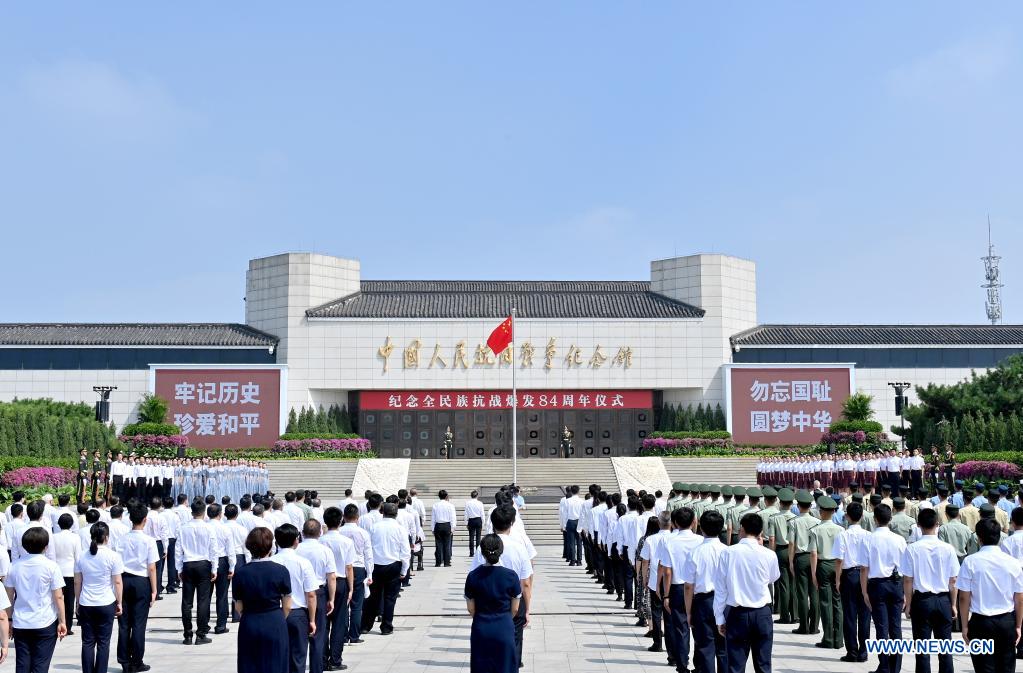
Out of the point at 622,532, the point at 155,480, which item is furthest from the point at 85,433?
the point at 622,532

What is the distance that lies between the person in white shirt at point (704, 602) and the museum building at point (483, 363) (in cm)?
2823

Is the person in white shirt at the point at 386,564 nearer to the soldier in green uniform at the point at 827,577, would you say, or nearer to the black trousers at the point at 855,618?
the soldier in green uniform at the point at 827,577

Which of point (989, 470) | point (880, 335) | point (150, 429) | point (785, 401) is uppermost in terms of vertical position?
point (880, 335)

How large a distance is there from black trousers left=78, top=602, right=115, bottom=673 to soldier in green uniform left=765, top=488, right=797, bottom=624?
243 inches

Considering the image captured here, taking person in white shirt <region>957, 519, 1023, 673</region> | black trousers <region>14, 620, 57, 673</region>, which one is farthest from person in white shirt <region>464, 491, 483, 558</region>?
person in white shirt <region>957, 519, 1023, 673</region>

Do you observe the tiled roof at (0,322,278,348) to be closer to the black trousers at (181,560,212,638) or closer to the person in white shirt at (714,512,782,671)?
the black trousers at (181,560,212,638)

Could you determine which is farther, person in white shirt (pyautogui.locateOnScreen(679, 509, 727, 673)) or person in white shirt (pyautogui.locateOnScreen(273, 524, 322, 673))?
person in white shirt (pyautogui.locateOnScreen(679, 509, 727, 673))

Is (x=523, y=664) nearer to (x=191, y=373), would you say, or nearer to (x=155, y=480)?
(x=155, y=480)

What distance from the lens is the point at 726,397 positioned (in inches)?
1412

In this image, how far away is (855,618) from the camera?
9.06 meters

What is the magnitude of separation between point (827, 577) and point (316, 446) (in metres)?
26.4

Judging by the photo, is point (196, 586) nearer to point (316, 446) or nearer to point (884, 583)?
point (884, 583)

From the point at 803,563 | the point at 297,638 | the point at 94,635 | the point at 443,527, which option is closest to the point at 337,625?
the point at 297,638

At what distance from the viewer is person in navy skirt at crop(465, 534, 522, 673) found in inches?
234
